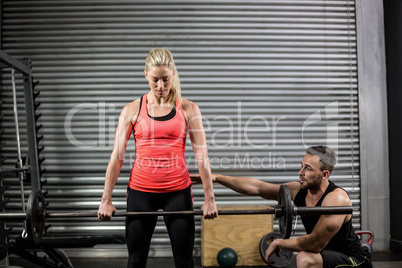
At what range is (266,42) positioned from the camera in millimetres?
3904

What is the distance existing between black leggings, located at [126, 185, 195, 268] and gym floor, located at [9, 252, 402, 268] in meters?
1.59

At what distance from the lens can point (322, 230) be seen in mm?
1995

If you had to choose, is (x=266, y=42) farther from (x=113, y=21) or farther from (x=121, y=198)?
(x=121, y=198)

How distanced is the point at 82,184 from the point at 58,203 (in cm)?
31

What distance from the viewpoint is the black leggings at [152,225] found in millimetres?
1861

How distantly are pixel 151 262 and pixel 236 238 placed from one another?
88cm

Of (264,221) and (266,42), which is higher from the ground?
(266,42)

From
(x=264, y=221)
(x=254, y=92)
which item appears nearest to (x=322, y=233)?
(x=264, y=221)

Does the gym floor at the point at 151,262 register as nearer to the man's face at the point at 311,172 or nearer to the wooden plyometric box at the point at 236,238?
the wooden plyometric box at the point at 236,238

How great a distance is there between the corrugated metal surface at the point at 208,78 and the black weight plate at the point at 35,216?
1.77 metres

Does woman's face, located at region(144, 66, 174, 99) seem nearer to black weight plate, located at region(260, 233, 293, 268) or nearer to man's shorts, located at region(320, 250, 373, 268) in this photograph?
man's shorts, located at region(320, 250, 373, 268)

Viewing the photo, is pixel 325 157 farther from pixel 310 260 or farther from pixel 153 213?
pixel 153 213

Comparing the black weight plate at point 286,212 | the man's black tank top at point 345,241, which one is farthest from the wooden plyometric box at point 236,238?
the black weight plate at point 286,212

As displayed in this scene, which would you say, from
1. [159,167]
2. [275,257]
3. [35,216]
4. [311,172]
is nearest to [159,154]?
[159,167]
